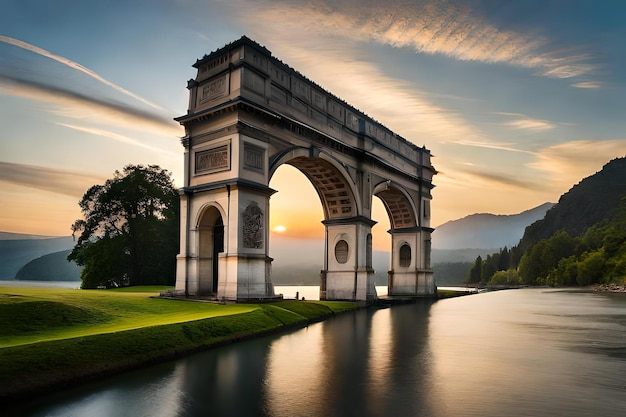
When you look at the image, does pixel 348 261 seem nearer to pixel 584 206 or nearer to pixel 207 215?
pixel 207 215

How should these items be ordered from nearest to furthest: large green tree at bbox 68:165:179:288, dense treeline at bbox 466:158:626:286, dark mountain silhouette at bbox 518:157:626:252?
large green tree at bbox 68:165:179:288 → dense treeline at bbox 466:158:626:286 → dark mountain silhouette at bbox 518:157:626:252

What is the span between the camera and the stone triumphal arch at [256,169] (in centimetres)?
2877

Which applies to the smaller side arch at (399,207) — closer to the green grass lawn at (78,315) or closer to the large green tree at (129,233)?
the large green tree at (129,233)

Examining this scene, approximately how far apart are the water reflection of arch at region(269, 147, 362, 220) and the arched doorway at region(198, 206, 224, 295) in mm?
8059

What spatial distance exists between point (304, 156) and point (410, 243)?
25.5 m

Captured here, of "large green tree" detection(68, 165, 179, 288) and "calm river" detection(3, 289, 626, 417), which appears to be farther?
"large green tree" detection(68, 165, 179, 288)

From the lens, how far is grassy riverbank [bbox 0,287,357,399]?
451 inches

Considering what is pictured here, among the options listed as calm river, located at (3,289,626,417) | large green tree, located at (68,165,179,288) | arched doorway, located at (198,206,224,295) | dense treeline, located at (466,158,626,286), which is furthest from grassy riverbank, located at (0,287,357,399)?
dense treeline, located at (466,158,626,286)

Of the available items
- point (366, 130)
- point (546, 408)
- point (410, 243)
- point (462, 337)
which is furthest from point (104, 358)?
point (410, 243)

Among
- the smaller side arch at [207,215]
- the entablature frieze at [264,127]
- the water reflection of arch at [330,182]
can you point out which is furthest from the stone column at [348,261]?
the smaller side arch at [207,215]

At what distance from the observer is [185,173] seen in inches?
1265

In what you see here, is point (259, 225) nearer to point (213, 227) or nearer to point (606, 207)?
point (213, 227)

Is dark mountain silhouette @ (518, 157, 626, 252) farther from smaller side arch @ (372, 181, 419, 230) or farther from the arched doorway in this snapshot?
the arched doorway

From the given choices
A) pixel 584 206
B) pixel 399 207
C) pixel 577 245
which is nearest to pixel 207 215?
pixel 399 207
